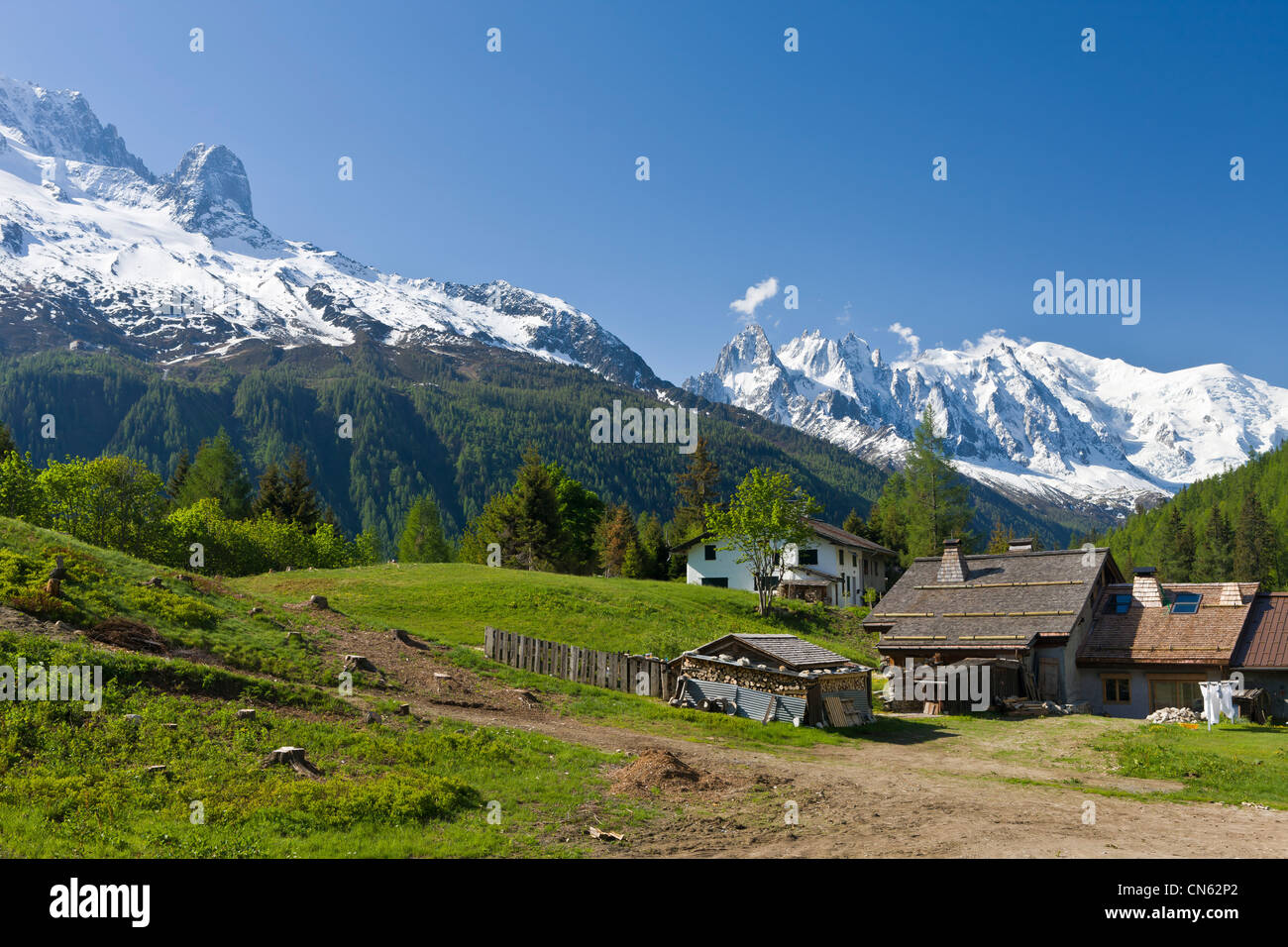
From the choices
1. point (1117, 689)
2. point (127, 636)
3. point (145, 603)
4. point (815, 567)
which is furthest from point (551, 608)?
point (815, 567)

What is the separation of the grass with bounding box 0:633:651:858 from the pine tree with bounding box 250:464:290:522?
60780mm

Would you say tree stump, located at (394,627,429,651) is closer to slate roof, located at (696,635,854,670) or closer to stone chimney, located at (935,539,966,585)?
slate roof, located at (696,635,854,670)

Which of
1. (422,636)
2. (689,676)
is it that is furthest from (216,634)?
(689,676)

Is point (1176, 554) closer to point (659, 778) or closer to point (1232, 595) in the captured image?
point (1232, 595)

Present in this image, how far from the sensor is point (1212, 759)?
24.4 m

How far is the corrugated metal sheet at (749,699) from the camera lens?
30.7 m

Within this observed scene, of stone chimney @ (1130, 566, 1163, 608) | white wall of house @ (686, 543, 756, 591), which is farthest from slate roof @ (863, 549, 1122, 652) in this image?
white wall of house @ (686, 543, 756, 591)

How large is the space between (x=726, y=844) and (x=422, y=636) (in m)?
22.5

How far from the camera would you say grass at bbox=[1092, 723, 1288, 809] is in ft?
66.0

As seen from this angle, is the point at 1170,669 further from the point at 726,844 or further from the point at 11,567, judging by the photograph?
the point at 11,567

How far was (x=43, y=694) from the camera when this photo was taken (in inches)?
652

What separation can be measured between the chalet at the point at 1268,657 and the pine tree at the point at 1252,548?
3411 inches
